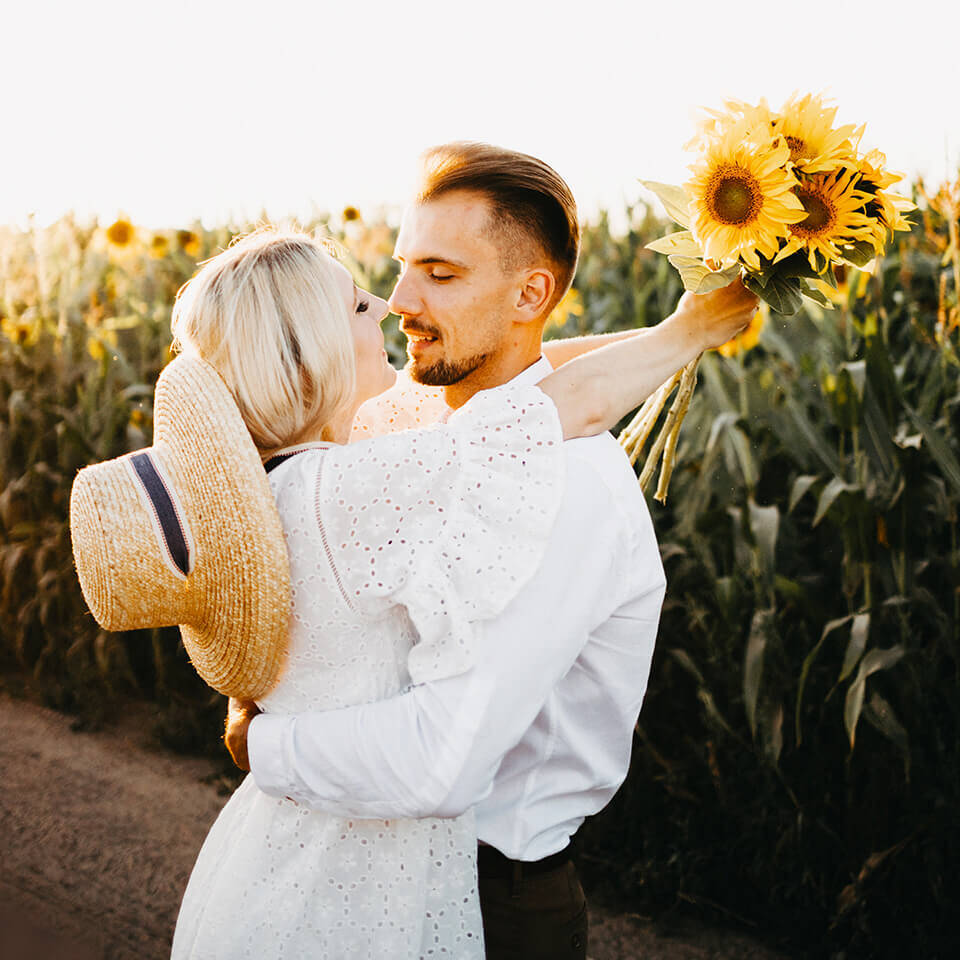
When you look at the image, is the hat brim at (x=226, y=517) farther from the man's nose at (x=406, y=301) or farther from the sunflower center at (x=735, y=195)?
the sunflower center at (x=735, y=195)

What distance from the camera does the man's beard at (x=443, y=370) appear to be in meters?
1.77

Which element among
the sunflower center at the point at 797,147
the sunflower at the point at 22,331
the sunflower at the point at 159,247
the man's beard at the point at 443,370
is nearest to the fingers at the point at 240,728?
the man's beard at the point at 443,370

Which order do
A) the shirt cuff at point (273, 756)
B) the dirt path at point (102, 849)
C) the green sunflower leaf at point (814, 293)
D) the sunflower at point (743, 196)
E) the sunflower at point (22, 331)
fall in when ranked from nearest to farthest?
the shirt cuff at point (273, 756)
the sunflower at point (743, 196)
the green sunflower leaf at point (814, 293)
the dirt path at point (102, 849)
the sunflower at point (22, 331)

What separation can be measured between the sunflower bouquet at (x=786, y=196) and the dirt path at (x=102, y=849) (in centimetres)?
203

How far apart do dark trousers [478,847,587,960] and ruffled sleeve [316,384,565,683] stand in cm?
42

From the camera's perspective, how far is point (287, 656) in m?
1.36

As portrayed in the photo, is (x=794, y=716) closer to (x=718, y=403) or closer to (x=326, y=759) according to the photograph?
(x=718, y=403)

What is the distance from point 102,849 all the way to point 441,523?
272cm

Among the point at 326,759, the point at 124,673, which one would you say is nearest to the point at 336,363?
the point at 326,759

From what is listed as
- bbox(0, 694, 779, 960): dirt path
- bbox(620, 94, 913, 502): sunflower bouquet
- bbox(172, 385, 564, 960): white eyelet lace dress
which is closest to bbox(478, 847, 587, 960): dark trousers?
bbox(172, 385, 564, 960): white eyelet lace dress

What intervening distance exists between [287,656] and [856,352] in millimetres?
2548

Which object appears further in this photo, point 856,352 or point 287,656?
point 856,352

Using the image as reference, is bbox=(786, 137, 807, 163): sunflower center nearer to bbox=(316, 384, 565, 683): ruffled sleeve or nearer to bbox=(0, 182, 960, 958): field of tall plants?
bbox=(316, 384, 565, 683): ruffled sleeve

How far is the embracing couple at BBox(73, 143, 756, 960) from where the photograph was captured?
1.22 m
